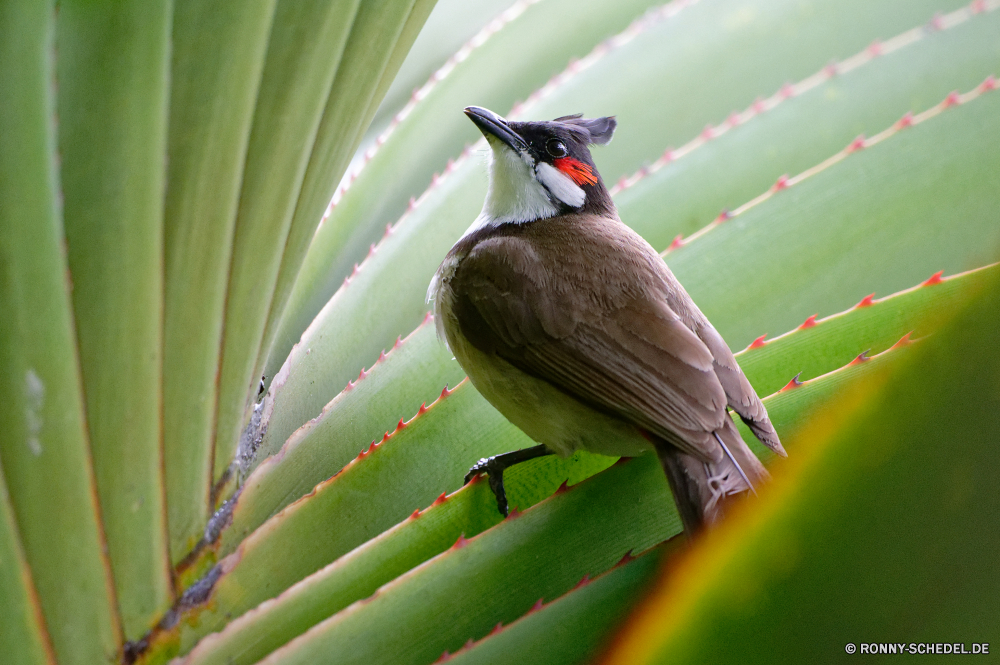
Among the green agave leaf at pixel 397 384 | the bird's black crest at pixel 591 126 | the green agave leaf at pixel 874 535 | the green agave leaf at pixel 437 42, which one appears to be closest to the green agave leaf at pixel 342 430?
the green agave leaf at pixel 397 384

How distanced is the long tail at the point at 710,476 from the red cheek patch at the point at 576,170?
809 mm

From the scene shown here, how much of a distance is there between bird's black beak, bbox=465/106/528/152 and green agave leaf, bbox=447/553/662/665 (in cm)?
109

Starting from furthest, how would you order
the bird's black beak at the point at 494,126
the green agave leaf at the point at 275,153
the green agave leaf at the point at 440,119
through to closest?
the bird's black beak at the point at 494,126 < the green agave leaf at the point at 440,119 < the green agave leaf at the point at 275,153

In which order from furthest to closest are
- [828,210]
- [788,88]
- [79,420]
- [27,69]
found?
[788,88]
[828,210]
[79,420]
[27,69]

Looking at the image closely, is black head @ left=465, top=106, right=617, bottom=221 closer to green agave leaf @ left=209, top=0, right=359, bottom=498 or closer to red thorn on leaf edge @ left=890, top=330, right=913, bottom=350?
red thorn on leaf edge @ left=890, top=330, right=913, bottom=350

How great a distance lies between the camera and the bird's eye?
1798 millimetres

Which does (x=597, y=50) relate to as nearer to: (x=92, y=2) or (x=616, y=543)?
(x=616, y=543)

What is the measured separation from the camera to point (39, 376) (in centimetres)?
63

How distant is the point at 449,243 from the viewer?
1.68 meters

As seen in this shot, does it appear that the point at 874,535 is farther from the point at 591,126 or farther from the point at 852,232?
the point at 591,126

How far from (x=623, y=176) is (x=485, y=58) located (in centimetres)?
48

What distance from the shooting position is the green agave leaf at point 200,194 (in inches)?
25.2

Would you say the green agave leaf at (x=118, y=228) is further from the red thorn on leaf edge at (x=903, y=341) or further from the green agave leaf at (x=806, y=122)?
the green agave leaf at (x=806, y=122)

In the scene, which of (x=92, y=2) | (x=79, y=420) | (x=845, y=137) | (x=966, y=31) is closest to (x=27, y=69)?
(x=92, y=2)
